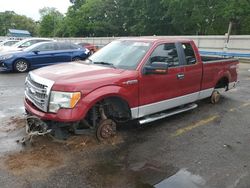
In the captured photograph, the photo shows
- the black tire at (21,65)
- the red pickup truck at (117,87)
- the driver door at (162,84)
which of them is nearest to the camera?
the red pickup truck at (117,87)

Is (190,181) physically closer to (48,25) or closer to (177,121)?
(177,121)

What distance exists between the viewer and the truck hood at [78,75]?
489 centimetres

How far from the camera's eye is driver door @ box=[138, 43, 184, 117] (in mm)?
5809

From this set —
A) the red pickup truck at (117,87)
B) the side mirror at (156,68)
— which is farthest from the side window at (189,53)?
the side mirror at (156,68)

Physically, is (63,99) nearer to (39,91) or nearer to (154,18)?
(39,91)

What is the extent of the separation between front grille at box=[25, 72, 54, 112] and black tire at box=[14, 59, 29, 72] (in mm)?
8804

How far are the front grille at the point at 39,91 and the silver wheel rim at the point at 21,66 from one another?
8.82 m

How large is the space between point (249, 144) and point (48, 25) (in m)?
81.5

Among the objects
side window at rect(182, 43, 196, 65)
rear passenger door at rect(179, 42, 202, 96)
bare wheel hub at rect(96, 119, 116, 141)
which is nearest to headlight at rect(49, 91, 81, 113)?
bare wheel hub at rect(96, 119, 116, 141)

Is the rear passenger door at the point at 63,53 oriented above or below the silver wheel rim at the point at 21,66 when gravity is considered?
above

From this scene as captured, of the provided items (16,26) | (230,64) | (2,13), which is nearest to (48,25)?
(16,26)

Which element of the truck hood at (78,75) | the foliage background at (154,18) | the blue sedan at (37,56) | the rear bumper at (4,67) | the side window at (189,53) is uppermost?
the foliage background at (154,18)

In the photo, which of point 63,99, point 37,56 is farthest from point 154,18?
point 63,99

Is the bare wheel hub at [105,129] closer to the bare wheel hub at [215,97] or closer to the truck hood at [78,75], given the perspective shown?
the truck hood at [78,75]
